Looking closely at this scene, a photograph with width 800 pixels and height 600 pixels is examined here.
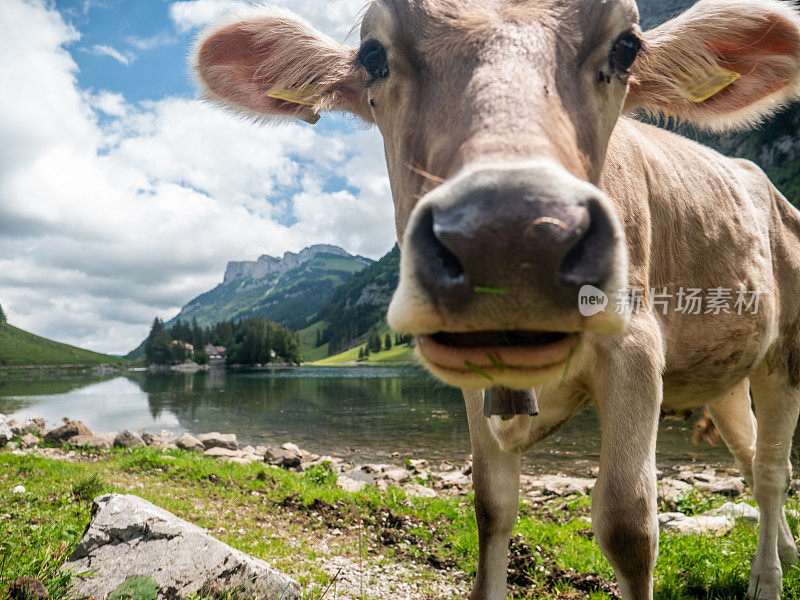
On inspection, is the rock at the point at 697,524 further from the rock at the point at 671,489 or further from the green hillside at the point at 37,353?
the green hillside at the point at 37,353

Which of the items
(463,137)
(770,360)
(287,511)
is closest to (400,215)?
(463,137)

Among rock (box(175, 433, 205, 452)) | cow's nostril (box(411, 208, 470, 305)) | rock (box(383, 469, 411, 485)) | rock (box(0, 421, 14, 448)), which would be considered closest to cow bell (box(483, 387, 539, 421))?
cow's nostril (box(411, 208, 470, 305))

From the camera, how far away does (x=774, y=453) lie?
442cm

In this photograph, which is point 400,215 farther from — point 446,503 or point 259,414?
point 259,414

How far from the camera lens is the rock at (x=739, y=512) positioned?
5.91 m

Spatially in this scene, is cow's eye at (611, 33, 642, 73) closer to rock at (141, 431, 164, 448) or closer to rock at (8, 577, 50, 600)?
rock at (8, 577, 50, 600)

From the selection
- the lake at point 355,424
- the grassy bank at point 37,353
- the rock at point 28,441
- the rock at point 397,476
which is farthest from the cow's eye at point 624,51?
the grassy bank at point 37,353

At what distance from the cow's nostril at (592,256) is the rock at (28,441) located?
14.6 meters

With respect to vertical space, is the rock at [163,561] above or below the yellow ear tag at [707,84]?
below

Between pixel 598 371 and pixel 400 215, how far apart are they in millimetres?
1313

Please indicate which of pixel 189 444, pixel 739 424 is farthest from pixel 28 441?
pixel 739 424

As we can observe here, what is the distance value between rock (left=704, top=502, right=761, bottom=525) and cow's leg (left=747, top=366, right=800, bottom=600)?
1.34 meters

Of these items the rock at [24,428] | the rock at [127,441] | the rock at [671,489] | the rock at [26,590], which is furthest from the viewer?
the rock at [24,428]

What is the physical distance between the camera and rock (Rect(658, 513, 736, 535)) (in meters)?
5.61
